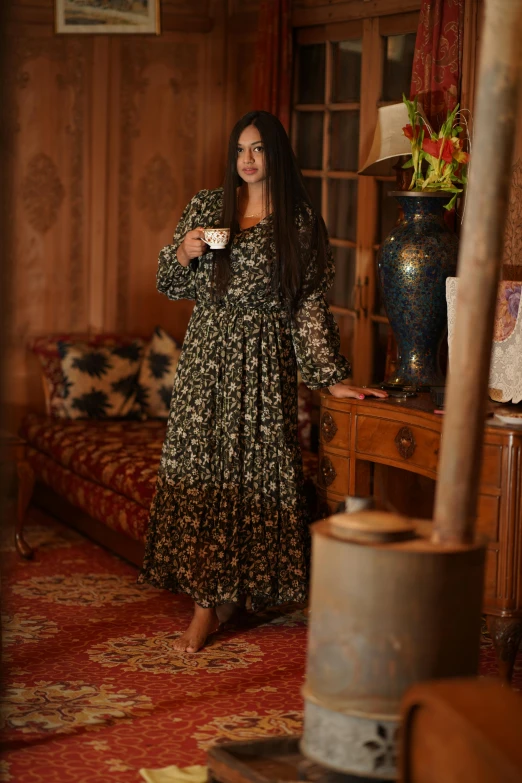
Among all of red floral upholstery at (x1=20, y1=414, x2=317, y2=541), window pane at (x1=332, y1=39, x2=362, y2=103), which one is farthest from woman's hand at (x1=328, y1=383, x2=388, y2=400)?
window pane at (x1=332, y1=39, x2=362, y2=103)

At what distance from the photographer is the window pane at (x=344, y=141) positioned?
5418mm

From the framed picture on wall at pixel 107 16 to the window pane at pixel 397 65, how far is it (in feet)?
4.07

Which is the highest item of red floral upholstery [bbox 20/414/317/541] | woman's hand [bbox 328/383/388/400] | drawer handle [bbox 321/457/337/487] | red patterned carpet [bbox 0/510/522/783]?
woman's hand [bbox 328/383/388/400]

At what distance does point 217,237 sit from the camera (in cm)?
360

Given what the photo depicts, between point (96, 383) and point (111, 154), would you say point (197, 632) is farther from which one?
point (111, 154)

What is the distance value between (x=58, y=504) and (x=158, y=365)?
2.84 ft

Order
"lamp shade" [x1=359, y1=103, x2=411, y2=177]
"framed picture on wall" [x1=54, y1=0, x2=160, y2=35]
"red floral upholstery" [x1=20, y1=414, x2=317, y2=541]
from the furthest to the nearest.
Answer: "framed picture on wall" [x1=54, y1=0, x2=160, y2=35]
"red floral upholstery" [x1=20, y1=414, x2=317, y2=541]
"lamp shade" [x1=359, y1=103, x2=411, y2=177]

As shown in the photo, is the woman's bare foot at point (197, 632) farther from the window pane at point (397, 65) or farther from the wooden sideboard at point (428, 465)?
the window pane at point (397, 65)

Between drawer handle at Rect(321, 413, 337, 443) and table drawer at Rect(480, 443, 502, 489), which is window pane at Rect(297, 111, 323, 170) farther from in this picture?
table drawer at Rect(480, 443, 502, 489)

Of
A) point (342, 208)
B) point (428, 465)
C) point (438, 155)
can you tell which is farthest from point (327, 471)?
point (342, 208)

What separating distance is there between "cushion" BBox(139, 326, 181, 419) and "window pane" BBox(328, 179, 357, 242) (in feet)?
3.43

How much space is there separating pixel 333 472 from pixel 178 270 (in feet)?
2.95

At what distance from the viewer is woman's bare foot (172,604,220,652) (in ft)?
12.9

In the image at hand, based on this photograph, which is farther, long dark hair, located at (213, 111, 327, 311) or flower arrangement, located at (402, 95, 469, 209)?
flower arrangement, located at (402, 95, 469, 209)
